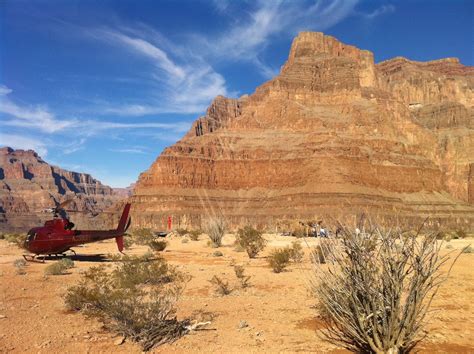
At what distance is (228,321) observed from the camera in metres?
8.52

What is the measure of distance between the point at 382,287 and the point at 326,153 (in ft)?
354

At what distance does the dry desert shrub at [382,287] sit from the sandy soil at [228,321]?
0.80m

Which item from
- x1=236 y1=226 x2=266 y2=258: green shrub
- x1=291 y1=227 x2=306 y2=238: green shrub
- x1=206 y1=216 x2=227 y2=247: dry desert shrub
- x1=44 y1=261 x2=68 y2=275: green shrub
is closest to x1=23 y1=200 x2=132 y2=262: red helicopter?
x1=44 y1=261 x2=68 y2=275: green shrub

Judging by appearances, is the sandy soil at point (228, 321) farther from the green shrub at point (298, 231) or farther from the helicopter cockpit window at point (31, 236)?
the green shrub at point (298, 231)

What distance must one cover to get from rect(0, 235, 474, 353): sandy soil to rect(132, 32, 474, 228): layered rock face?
8044 cm

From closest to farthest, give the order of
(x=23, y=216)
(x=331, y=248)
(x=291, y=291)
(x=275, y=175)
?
(x=331, y=248) → (x=291, y=291) → (x=275, y=175) → (x=23, y=216)

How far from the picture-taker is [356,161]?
110m

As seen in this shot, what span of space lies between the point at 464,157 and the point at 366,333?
507 ft

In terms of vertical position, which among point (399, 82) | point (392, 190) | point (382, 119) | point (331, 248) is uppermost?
point (399, 82)

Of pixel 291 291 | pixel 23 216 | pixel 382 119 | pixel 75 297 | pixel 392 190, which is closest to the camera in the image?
pixel 75 297

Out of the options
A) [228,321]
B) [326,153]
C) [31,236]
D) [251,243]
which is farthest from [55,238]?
[326,153]

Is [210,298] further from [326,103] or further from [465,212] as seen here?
[326,103]

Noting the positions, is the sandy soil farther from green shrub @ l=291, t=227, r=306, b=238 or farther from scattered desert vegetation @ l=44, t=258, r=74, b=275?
green shrub @ l=291, t=227, r=306, b=238

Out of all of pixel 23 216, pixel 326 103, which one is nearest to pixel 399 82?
pixel 326 103
